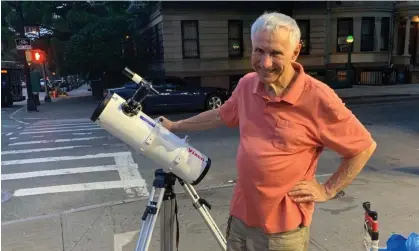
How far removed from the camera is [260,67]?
6.18 ft

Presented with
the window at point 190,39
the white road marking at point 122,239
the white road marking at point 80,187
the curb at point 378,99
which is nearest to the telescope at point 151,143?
the white road marking at point 122,239

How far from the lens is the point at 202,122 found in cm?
256

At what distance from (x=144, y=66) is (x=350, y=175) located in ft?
75.2

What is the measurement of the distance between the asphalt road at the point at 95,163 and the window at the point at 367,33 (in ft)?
44.9

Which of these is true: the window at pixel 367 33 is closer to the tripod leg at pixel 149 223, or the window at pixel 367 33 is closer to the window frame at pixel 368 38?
the window frame at pixel 368 38

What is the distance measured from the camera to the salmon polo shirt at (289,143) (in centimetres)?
186

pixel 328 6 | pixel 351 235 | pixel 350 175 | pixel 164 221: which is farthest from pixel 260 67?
pixel 328 6

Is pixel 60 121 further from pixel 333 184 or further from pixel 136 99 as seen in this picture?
pixel 333 184

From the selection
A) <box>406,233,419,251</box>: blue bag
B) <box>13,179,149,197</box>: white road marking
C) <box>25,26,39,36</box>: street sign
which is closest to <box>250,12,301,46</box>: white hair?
<box>406,233,419,251</box>: blue bag

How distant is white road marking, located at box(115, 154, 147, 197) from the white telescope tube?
3714 mm

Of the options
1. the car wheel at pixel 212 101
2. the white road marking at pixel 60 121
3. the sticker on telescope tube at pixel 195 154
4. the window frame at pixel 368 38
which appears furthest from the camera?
the window frame at pixel 368 38

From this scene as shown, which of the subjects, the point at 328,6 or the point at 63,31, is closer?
the point at 328,6

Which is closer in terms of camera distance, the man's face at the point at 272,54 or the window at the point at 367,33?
the man's face at the point at 272,54

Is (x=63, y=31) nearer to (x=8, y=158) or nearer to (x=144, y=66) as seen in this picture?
(x=144, y=66)
